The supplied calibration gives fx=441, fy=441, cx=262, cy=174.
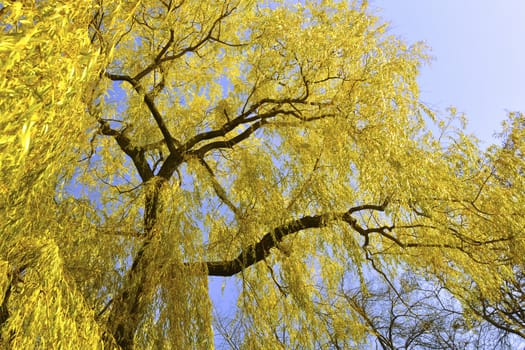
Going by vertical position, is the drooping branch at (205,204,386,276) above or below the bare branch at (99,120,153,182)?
below

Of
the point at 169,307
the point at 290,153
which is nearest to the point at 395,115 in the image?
the point at 290,153

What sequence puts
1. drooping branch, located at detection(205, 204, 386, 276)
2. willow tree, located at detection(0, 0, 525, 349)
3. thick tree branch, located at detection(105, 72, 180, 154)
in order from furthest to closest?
thick tree branch, located at detection(105, 72, 180, 154) → drooping branch, located at detection(205, 204, 386, 276) → willow tree, located at detection(0, 0, 525, 349)

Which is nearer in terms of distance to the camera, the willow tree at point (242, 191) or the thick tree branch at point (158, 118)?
the willow tree at point (242, 191)

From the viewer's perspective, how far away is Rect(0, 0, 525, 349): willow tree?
77.4 inches

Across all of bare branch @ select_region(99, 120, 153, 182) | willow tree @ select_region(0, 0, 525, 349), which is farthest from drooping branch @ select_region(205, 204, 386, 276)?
bare branch @ select_region(99, 120, 153, 182)

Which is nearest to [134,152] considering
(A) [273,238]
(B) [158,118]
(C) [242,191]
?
(B) [158,118]

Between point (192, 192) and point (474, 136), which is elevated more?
point (474, 136)

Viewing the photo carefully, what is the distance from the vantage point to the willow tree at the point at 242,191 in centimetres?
196

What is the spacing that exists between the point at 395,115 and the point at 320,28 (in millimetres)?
1025

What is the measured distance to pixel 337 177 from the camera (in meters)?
3.62

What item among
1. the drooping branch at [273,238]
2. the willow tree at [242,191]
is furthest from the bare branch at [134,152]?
the drooping branch at [273,238]

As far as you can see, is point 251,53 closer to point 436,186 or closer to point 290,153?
point 290,153

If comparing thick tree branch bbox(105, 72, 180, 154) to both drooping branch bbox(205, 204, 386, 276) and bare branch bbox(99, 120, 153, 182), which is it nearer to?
bare branch bbox(99, 120, 153, 182)

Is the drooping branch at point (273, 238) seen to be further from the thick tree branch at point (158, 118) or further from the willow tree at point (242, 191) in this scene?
the thick tree branch at point (158, 118)
